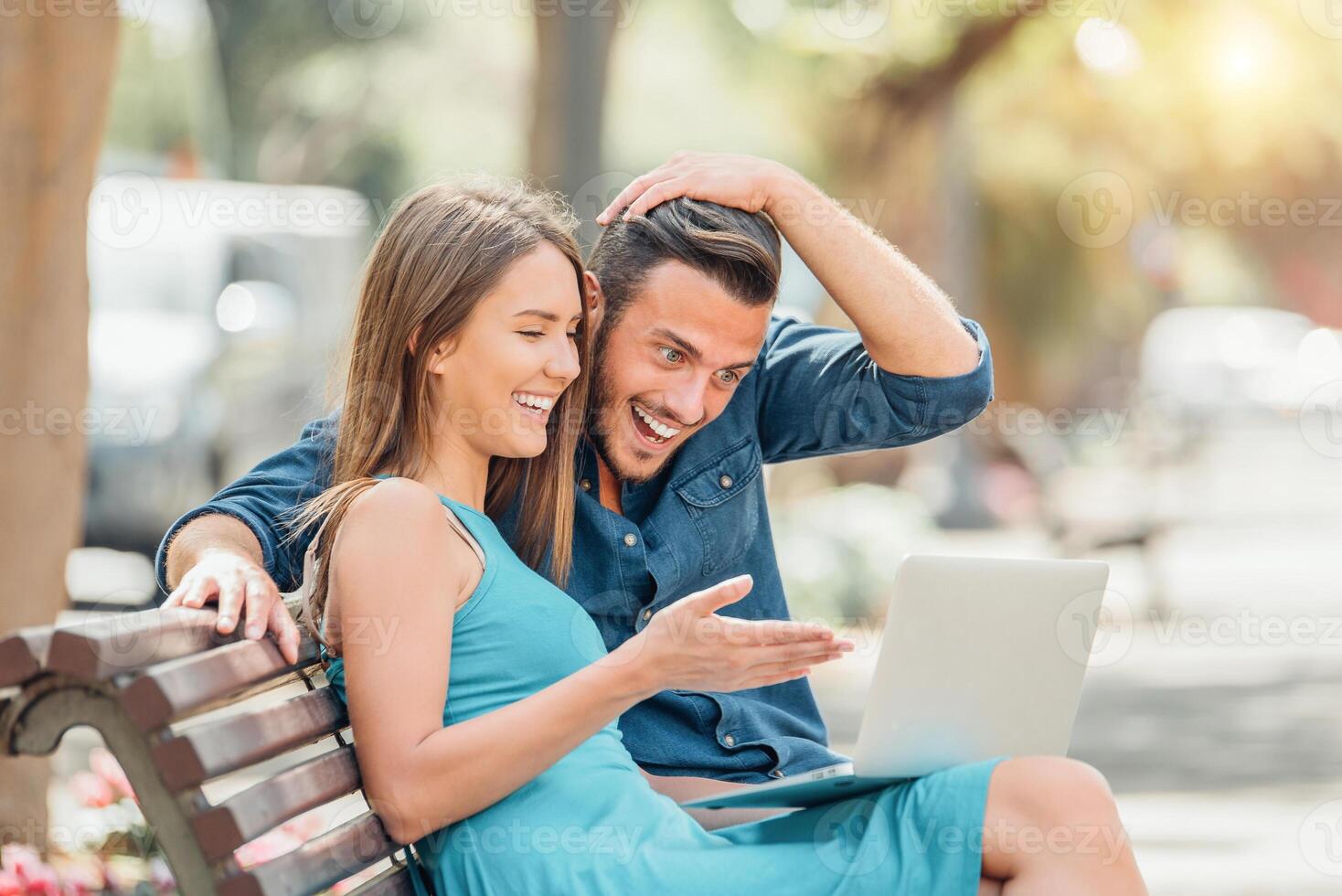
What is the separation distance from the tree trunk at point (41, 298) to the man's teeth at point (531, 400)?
2.26 meters

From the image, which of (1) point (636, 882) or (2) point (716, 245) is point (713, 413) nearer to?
(2) point (716, 245)

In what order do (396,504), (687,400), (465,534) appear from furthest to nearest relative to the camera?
(687,400) < (465,534) < (396,504)

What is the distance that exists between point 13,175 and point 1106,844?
11.1 feet

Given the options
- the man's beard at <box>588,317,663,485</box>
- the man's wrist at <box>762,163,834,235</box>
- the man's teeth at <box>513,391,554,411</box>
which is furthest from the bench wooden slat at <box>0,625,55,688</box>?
the man's wrist at <box>762,163,834,235</box>

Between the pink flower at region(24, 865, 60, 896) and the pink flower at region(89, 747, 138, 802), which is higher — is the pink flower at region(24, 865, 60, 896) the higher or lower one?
the higher one

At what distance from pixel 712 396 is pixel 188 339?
32.8 feet

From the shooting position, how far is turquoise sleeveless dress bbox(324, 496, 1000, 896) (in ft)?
7.28

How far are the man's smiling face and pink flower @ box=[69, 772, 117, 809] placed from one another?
1.93 metres

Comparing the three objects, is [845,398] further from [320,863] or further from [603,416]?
[320,863]

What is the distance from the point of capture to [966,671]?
2.24 m

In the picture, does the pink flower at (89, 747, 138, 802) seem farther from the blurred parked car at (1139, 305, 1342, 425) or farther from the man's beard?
the blurred parked car at (1139, 305, 1342, 425)

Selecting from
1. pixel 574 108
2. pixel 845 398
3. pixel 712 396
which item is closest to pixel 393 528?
pixel 712 396

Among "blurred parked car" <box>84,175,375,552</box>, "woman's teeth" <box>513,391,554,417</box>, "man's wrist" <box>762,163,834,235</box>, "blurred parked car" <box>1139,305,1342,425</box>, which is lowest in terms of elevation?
"blurred parked car" <box>1139,305,1342,425</box>

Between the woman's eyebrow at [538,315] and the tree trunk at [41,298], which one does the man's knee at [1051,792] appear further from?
the tree trunk at [41,298]
